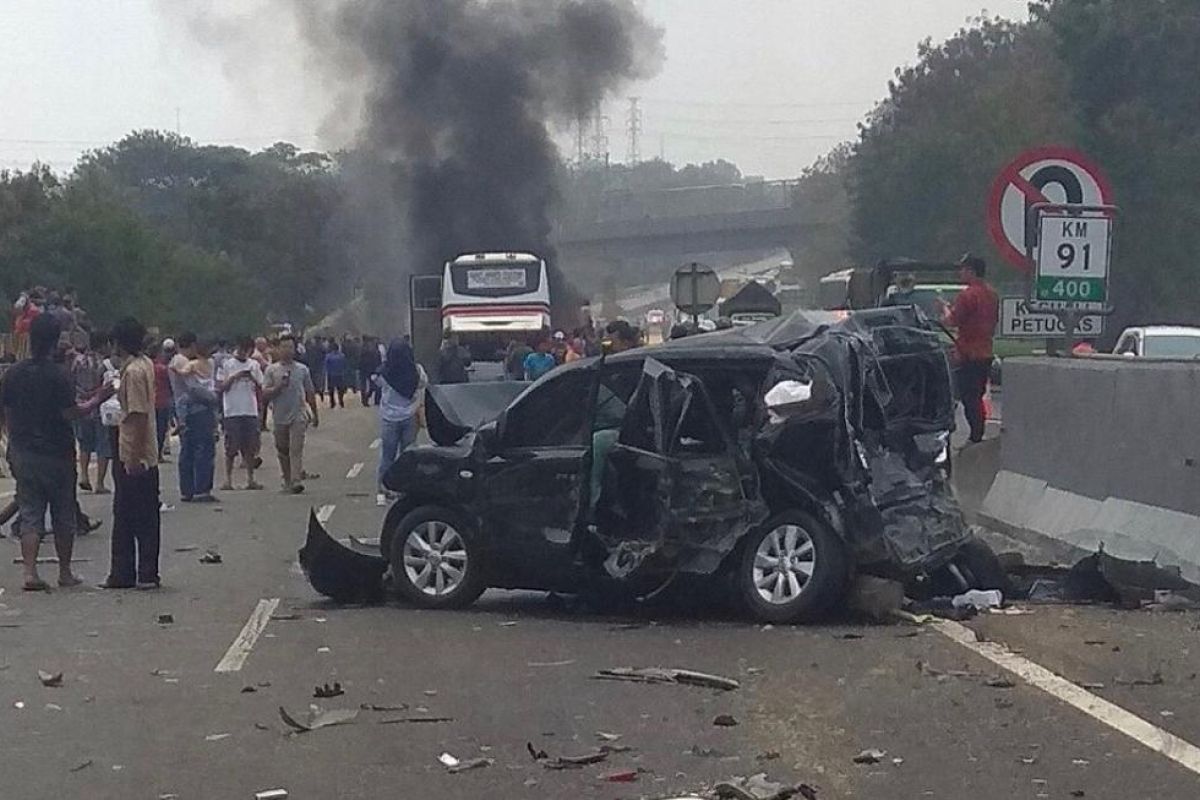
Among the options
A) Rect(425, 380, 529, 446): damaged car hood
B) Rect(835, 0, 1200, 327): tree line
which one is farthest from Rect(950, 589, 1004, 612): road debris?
Rect(835, 0, 1200, 327): tree line

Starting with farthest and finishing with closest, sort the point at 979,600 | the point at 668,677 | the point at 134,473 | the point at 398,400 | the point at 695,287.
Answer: the point at 695,287, the point at 398,400, the point at 134,473, the point at 979,600, the point at 668,677

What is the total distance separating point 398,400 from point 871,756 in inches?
499

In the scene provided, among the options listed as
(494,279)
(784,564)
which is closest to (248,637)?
(784,564)

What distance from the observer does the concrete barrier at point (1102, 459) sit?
12023 millimetres

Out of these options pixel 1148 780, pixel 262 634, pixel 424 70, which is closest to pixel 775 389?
pixel 262 634

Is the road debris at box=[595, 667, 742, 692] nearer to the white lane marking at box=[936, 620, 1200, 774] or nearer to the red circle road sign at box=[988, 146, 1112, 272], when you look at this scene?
the white lane marking at box=[936, 620, 1200, 774]

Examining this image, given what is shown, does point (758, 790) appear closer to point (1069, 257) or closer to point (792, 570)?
point (792, 570)

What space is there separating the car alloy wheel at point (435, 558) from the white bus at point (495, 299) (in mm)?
33195

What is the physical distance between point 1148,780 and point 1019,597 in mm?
4937

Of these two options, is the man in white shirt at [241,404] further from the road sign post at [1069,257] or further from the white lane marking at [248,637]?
the road sign post at [1069,257]

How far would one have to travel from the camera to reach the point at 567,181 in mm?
64375

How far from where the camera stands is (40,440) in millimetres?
14305

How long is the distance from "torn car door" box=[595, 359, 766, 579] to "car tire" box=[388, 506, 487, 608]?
92 centimetres

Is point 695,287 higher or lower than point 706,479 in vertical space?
higher
